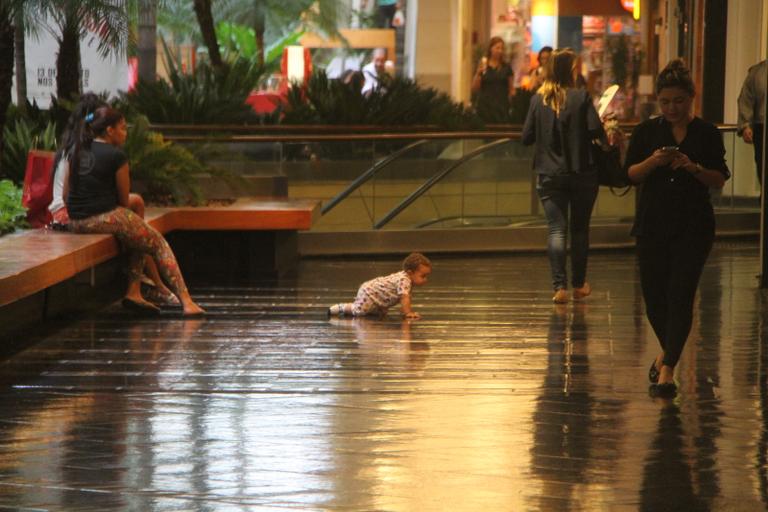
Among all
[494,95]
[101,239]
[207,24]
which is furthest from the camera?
[207,24]

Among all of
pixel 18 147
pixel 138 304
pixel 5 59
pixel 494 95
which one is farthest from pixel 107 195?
pixel 494 95

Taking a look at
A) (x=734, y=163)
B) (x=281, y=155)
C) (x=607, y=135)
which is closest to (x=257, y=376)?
(x=607, y=135)

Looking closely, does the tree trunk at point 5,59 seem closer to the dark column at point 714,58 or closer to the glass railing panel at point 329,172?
the glass railing panel at point 329,172

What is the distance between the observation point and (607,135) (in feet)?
36.7

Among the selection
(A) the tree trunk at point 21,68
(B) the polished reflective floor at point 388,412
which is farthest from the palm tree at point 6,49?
(B) the polished reflective floor at point 388,412

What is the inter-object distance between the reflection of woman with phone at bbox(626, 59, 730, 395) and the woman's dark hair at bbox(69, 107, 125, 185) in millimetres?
4210

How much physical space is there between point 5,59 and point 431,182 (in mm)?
4225

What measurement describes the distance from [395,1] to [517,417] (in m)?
35.4

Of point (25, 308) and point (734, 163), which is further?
point (734, 163)

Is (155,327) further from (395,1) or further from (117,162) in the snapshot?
(395,1)

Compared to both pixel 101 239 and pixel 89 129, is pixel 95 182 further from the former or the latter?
pixel 101 239

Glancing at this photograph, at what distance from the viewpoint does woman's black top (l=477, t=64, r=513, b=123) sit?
Result: 64.7 feet

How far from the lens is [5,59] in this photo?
14.2 m

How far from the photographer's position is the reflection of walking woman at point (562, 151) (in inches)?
431
